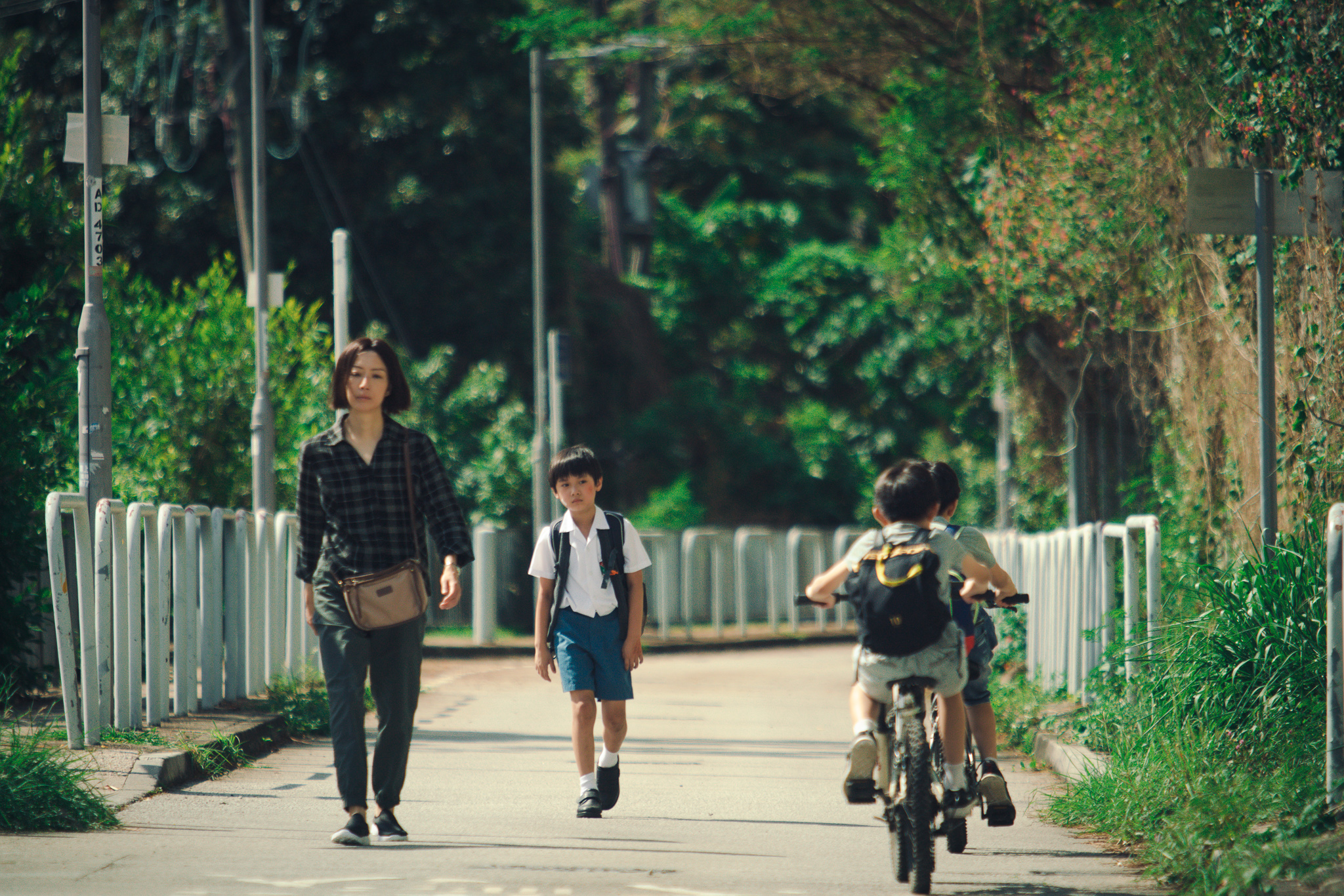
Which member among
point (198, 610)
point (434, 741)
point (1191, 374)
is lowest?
point (434, 741)

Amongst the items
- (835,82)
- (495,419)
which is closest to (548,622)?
(835,82)

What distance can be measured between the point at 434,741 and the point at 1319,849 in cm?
610

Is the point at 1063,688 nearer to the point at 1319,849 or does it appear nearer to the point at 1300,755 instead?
the point at 1300,755

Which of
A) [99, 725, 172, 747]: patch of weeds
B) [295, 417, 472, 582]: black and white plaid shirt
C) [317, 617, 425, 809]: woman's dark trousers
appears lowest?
[99, 725, 172, 747]: patch of weeds

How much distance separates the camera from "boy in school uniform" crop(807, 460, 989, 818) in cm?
570

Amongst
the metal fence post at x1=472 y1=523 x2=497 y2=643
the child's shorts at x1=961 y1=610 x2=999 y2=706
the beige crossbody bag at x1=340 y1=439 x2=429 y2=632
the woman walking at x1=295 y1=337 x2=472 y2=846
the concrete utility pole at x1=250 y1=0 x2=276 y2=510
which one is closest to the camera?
the beige crossbody bag at x1=340 y1=439 x2=429 y2=632

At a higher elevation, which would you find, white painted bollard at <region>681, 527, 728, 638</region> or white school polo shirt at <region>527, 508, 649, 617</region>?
white school polo shirt at <region>527, 508, 649, 617</region>

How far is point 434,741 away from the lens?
33.9ft

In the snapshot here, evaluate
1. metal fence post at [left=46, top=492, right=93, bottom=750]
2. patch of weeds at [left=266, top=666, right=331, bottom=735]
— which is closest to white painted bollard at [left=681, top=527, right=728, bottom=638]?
patch of weeds at [left=266, top=666, right=331, bottom=735]

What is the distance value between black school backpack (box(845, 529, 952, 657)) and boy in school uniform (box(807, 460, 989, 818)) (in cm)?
2

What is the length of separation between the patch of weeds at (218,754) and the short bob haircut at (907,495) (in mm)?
4017

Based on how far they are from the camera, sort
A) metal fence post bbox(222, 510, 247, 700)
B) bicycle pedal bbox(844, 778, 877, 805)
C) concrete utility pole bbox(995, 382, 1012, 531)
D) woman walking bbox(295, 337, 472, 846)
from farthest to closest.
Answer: concrete utility pole bbox(995, 382, 1012, 531) < metal fence post bbox(222, 510, 247, 700) < woman walking bbox(295, 337, 472, 846) < bicycle pedal bbox(844, 778, 877, 805)

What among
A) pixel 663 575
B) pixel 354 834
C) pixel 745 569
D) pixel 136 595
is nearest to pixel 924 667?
pixel 354 834

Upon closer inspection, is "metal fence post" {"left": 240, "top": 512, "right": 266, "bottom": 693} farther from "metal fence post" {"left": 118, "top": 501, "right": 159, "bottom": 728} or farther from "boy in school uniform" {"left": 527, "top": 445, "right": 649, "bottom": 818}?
"boy in school uniform" {"left": 527, "top": 445, "right": 649, "bottom": 818}
